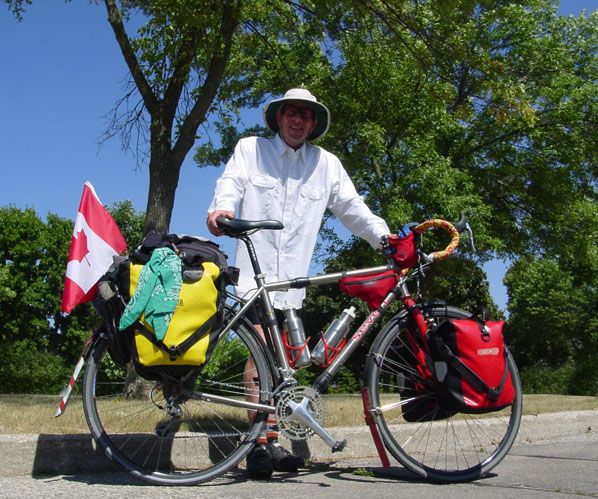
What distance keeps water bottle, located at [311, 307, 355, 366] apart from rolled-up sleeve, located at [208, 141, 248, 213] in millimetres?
854

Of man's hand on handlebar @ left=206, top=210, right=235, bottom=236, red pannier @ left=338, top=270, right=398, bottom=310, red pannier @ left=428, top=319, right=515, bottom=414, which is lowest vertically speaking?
red pannier @ left=428, top=319, right=515, bottom=414

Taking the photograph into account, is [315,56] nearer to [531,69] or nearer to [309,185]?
[531,69]

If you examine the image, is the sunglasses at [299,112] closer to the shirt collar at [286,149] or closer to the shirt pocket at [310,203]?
the shirt collar at [286,149]

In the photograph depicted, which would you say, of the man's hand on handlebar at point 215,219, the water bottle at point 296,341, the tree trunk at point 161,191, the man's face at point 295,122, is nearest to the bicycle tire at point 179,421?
the water bottle at point 296,341

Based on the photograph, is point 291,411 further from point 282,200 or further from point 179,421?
point 282,200

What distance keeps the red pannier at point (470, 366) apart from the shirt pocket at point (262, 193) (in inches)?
48.0

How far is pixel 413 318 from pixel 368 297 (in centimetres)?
27

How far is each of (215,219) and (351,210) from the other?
1016mm

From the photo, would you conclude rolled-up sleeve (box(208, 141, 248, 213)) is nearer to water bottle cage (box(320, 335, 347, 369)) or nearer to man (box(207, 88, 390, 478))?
man (box(207, 88, 390, 478))

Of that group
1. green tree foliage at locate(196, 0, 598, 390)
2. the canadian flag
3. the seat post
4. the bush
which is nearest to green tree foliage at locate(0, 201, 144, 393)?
the bush

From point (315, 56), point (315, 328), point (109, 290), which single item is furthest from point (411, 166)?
point (315, 328)

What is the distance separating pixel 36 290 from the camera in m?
34.8

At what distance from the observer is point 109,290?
3.90 meters

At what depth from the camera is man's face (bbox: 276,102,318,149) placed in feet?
15.7
